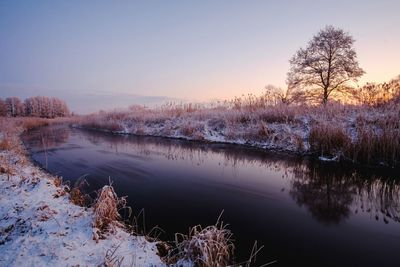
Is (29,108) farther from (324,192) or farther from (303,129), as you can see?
(324,192)

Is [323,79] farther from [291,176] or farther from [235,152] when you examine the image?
[291,176]

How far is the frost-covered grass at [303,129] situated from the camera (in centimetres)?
833

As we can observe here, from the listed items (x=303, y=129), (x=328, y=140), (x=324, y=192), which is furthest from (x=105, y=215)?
(x=303, y=129)

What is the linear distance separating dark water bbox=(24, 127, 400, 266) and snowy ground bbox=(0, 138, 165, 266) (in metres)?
0.88

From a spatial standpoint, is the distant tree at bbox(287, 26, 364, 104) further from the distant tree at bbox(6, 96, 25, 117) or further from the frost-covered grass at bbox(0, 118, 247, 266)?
the distant tree at bbox(6, 96, 25, 117)

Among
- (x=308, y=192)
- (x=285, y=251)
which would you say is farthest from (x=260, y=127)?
(x=285, y=251)

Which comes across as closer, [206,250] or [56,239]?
[206,250]

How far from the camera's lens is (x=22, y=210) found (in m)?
4.15

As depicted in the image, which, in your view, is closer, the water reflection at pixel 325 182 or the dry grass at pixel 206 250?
the dry grass at pixel 206 250

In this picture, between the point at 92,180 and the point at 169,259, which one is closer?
the point at 169,259

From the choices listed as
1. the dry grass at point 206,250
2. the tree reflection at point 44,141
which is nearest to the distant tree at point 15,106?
the tree reflection at point 44,141

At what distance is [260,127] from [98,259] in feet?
35.4

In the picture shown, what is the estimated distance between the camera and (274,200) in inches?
226

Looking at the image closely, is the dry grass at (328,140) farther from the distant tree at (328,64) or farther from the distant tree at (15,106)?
the distant tree at (15,106)
